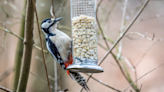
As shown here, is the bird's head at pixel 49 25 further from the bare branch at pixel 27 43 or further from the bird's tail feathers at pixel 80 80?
the bird's tail feathers at pixel 80 80

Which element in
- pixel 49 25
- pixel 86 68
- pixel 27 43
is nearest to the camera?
pixel 86 68

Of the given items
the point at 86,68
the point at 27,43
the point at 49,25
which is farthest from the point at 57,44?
the point at 86,68

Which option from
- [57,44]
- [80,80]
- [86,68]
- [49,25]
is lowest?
[80,80]

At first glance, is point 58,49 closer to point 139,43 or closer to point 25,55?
point 25,55

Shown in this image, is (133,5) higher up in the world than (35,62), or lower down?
higher up

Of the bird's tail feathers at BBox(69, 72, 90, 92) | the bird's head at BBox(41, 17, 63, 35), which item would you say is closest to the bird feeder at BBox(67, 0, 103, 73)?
the bird's tail feathers at BBox(69, 72, 90, 92)

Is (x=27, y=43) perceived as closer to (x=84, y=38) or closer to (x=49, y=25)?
(x=49, y=25)

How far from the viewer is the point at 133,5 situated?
875 centimetres

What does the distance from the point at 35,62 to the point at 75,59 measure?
3.03 m

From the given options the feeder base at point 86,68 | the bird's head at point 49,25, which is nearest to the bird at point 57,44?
the bird's head at point 49,25

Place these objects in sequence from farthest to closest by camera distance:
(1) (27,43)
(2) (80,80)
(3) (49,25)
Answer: (3) (49,25) < (2) (80,80) < (1) (27,43)

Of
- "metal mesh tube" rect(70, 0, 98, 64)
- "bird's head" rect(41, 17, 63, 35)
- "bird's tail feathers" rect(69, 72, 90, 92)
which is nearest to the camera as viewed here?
"metal mesh tube" rect(70, 0, 98, 64)

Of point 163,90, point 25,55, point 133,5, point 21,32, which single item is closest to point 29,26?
point 25,55

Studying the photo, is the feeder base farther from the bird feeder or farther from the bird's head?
the bird's head
